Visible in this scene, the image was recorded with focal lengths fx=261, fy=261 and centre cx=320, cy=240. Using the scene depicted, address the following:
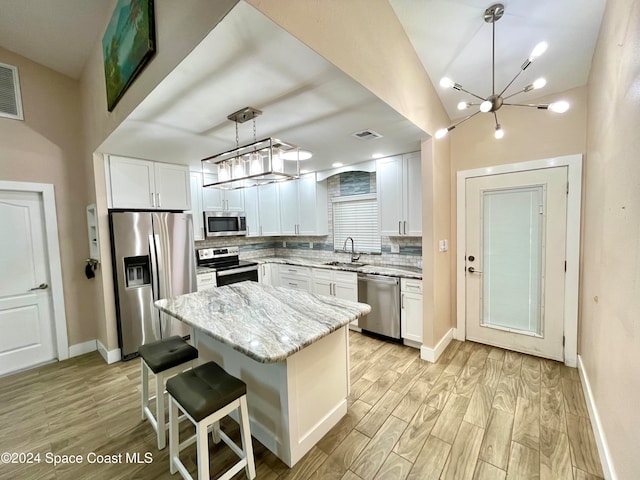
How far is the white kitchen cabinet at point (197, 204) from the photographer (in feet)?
12.9

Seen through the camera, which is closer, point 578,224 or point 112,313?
point 578,224

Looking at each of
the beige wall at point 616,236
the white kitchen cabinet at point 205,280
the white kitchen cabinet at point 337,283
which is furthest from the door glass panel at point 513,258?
the white kitchen cabinet at point 205,280

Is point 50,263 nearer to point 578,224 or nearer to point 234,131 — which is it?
point 234,131

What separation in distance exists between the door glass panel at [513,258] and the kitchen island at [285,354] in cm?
207

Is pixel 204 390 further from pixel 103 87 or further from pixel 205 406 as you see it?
pixel 103 87

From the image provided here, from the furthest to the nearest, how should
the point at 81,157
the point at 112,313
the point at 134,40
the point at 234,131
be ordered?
the point at 81,157, the point at 112,313, the point at 234,131, the point at 134,40

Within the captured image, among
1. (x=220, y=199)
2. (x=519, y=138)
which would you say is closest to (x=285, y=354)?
(x=519, y=138)

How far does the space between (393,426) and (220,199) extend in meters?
3.82

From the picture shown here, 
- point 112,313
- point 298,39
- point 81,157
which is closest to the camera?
point 298,39

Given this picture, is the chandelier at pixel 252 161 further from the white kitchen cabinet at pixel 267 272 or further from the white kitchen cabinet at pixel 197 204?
the white kitchen cabinet at pixel 267 272

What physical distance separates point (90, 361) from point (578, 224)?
5536mm

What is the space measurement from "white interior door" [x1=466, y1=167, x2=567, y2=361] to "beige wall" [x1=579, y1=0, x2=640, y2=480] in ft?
1.70

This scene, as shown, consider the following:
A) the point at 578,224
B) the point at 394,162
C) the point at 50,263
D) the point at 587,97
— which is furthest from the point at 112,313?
the point at 587,97

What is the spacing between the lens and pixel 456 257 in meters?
3.27
